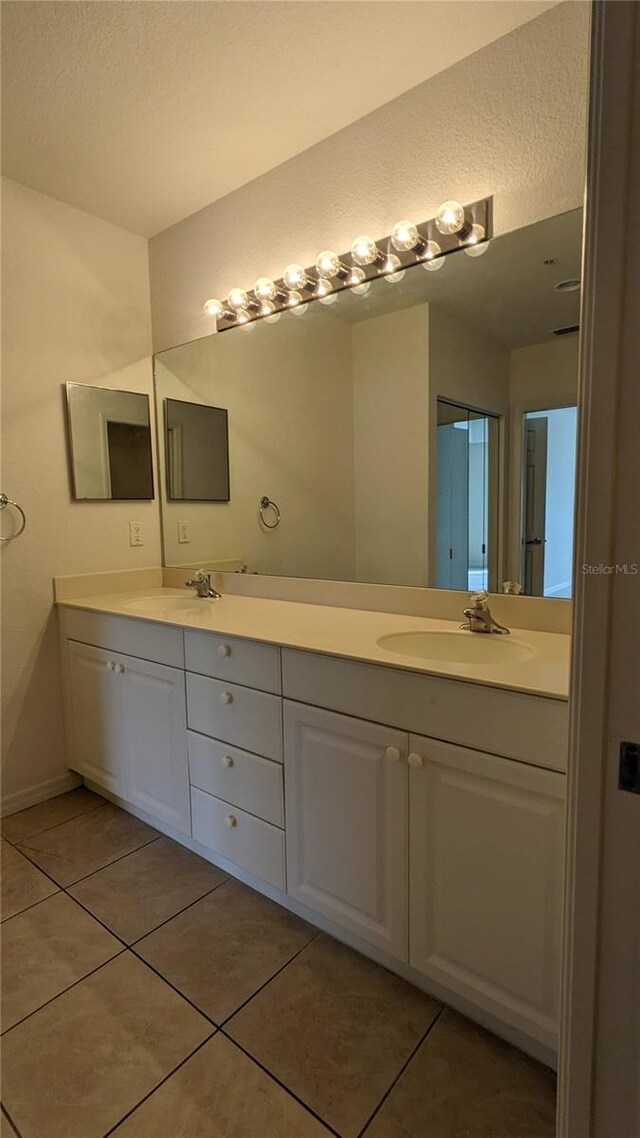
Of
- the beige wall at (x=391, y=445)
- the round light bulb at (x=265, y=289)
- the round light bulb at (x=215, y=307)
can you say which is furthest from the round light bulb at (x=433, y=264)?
the round light bulb at (x=215, y=307)

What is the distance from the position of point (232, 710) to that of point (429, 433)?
1.05m

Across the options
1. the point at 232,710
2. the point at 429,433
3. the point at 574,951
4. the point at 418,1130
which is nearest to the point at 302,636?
the point at 232,710

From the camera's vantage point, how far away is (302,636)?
1.43 metres

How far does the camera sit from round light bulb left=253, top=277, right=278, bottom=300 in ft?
6.43

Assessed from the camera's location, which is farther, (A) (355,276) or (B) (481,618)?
(A) (355,276)

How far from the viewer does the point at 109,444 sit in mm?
2316

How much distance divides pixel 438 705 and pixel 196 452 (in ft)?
5.58

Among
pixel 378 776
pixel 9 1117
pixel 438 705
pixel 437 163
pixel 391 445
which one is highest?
pixel 437 163

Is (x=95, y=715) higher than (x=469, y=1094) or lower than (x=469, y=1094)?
higher

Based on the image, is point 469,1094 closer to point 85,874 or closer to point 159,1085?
point 159,1085

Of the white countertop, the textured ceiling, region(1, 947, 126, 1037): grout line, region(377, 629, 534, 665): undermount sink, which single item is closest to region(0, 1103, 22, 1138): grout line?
region(1, 947, 126, 1037): grout line

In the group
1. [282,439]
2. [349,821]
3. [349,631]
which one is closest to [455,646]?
[349,631]

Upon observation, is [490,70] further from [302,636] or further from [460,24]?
[302,636]

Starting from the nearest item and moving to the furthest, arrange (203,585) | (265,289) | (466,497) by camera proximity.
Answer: (466,497)
(265,289)
(203,585)
